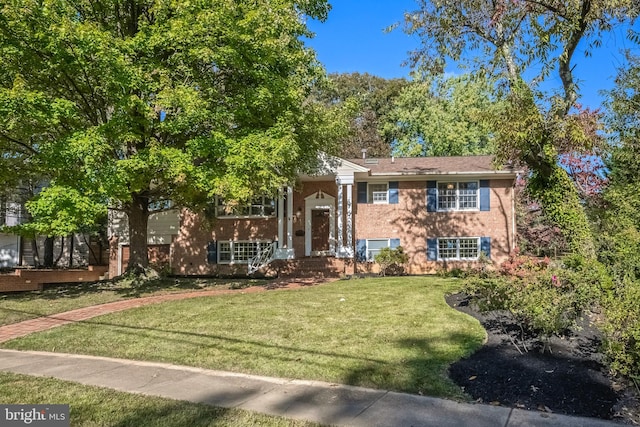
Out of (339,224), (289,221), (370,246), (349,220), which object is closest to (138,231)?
(289,221)

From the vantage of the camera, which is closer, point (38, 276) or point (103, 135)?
point (103, 135)

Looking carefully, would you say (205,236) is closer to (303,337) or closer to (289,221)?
(289,221)

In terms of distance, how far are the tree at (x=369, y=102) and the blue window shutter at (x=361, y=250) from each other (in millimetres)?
14652

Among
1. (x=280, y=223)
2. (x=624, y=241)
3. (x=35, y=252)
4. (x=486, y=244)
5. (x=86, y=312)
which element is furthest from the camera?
(x=35, y=252)

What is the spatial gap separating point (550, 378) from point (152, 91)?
34.8 ft

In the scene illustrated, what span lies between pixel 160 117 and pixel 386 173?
1001 centimetres

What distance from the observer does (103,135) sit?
11.2m

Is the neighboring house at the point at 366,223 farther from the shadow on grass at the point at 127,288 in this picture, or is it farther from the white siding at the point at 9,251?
the white siding at the point at 9,251

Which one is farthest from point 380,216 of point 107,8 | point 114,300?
point 107,8

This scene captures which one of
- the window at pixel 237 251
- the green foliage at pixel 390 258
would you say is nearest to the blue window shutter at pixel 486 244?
the green foliage at pixel 390 258

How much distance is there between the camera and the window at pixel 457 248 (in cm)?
1975

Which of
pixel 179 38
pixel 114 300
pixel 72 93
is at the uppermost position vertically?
pixel 179 38

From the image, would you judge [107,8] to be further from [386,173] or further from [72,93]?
[386,173]

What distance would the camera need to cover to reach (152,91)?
38.0ft
